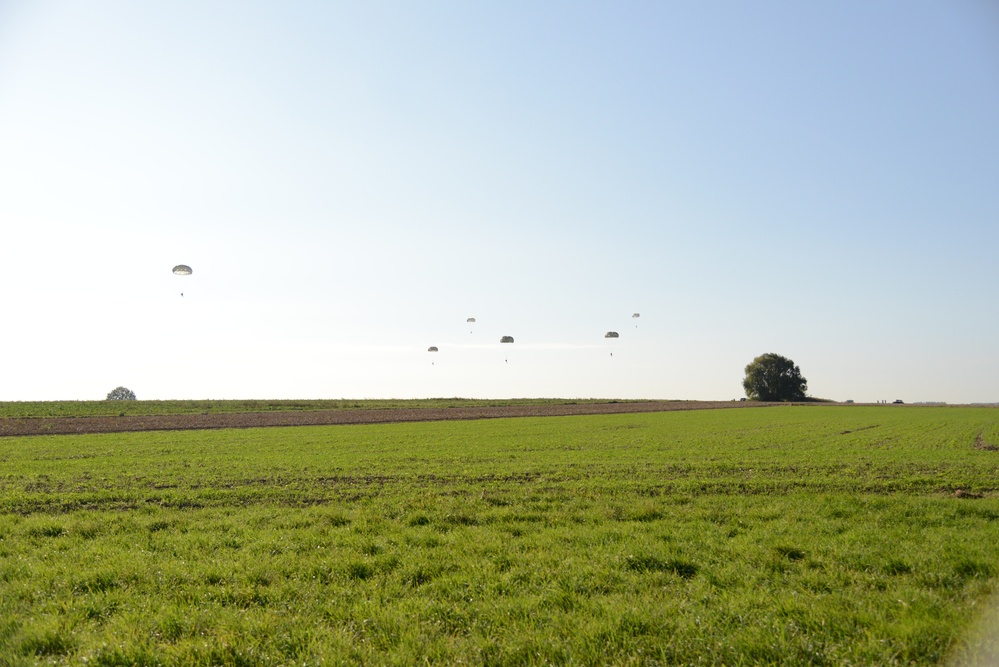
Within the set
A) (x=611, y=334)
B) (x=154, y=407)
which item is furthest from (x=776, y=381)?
(x=154, y=407)

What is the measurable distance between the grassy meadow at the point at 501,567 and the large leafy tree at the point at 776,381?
127 metres

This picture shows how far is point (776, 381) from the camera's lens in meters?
141

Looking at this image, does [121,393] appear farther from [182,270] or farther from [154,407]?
[182,270]

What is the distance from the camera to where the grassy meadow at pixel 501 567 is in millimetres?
7016

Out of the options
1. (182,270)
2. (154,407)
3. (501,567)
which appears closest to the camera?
(501,567)

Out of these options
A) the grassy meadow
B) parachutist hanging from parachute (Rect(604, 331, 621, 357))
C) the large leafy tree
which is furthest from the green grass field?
the large leafy tree

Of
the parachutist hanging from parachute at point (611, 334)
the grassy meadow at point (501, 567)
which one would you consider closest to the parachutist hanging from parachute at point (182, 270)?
the grassy meadow at point (501, 567)

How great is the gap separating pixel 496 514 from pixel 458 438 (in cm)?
2582

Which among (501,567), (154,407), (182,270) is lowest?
(154,407)

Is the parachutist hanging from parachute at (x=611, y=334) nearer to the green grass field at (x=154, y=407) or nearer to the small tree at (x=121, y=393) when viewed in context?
the green grass field at (x=154, y=407)

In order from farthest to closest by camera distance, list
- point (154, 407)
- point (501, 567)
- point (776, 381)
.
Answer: point (776, 381), point (154, 407), point (501, 567)

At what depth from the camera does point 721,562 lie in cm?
1008

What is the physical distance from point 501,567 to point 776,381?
146m

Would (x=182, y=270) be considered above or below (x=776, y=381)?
above
